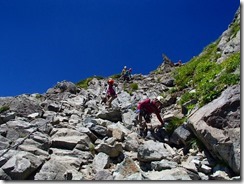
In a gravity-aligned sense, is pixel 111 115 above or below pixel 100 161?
above

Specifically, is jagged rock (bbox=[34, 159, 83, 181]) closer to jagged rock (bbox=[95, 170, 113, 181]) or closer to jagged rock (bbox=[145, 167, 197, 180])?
jagged rock (bbox=[95, 170, 113, 181])

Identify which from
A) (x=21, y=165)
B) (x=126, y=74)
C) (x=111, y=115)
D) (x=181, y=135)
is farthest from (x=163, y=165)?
(x=126, y=74)

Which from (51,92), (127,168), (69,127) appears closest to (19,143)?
(69,127)

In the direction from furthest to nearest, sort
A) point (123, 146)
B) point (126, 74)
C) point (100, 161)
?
point (126, 74), point (123, 146), point (100, 161)

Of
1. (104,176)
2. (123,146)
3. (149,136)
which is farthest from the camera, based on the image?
(149,136)

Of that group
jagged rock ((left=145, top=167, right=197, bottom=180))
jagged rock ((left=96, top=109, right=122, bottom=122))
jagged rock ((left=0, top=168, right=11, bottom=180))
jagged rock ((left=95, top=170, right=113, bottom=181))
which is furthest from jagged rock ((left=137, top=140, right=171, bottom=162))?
jagged rock ((left=96, top=109, right=122, bottom=122))

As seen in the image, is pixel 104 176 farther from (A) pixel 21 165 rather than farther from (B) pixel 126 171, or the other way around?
(A) pixel 21 165

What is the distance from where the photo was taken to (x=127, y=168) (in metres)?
13.4

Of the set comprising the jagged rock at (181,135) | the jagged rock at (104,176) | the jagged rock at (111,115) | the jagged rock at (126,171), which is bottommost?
the jagged rock at (104,176)

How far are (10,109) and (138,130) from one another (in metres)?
8.85

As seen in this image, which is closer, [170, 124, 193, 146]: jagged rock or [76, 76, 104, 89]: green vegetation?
[170, 124, 193, 146]: jagged rock

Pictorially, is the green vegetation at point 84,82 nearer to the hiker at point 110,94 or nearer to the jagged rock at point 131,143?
the hiker at point 110,94

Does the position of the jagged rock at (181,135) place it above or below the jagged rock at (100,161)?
above

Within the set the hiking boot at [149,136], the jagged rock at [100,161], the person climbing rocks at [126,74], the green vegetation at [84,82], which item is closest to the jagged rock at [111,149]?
the jagged rock at [100,161]
